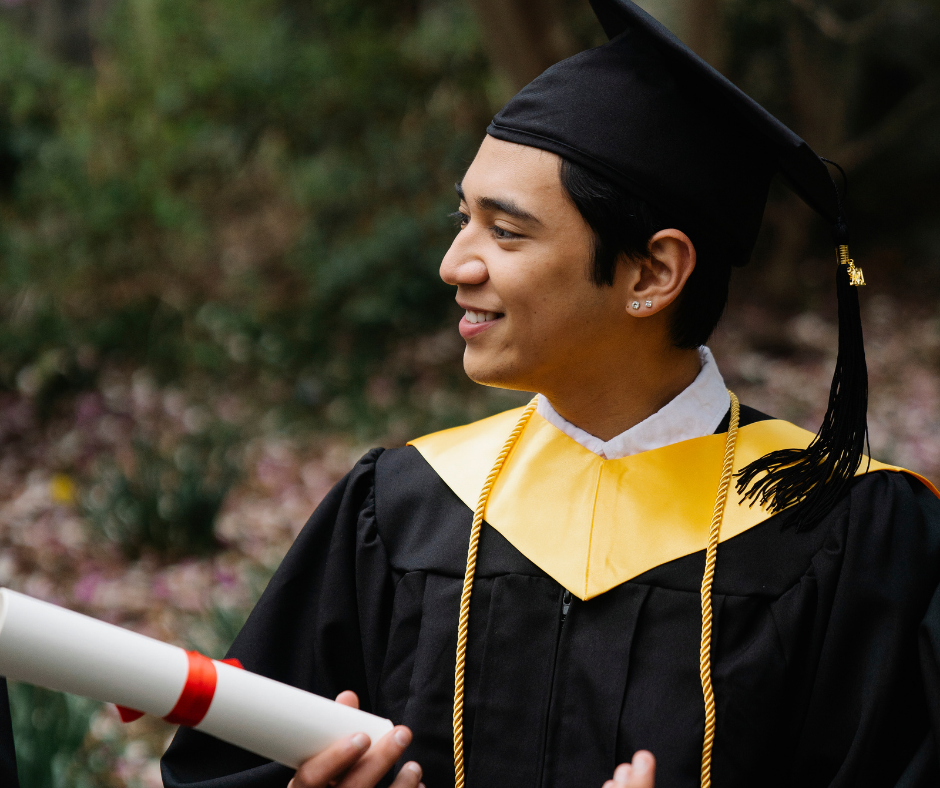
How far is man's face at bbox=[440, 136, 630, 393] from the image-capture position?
1.50m

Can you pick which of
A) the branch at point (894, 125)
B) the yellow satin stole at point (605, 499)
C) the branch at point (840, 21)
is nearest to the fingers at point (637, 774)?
the yellow satin stole at point (605, 499)

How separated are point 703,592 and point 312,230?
223 inches

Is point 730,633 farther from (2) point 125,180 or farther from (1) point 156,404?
(2) point 125,180

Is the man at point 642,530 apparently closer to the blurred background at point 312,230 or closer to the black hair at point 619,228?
the black hair at point 619,228

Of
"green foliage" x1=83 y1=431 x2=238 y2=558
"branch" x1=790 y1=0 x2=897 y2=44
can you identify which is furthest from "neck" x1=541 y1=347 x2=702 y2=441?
"branch" x1=790 y1=0 x2=897 y2=44

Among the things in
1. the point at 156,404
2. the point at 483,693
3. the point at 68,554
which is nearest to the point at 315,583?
the point at 483,693

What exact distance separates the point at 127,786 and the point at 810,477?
8.07 ft

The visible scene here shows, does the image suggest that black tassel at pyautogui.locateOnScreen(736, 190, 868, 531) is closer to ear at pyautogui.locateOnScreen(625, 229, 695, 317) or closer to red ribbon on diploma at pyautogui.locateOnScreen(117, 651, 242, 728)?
ear at pyautogui.locateOnScreen(625, 229, 695, 317)

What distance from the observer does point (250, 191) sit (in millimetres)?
7188

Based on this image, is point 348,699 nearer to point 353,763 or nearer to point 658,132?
point 353,763

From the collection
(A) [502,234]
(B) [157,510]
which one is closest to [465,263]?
(A) [502,234]

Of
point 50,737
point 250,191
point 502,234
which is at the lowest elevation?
point 50,737

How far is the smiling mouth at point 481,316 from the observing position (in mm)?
1555

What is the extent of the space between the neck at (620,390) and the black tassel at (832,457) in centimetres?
20
